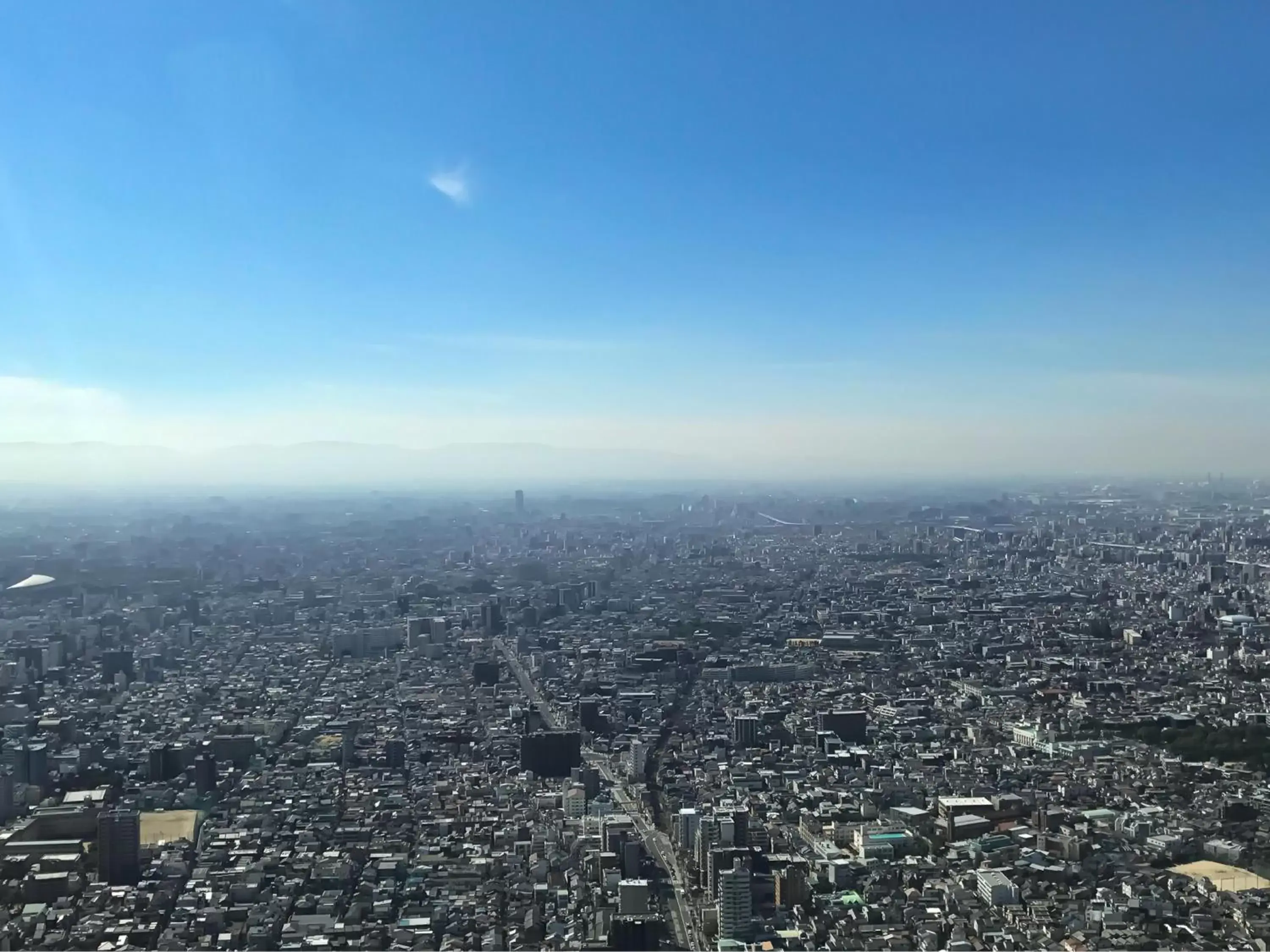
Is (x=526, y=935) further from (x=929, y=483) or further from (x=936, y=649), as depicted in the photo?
(x=929, y=483)

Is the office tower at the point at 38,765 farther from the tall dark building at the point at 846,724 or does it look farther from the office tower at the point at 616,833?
the tall dark building at the point at 846,724

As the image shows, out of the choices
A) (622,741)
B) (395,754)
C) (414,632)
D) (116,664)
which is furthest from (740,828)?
(414,632)

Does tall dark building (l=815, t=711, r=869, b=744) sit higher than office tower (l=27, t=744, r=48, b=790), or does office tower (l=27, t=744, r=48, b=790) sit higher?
office tower (l=27, t=744, r=48, b=790)

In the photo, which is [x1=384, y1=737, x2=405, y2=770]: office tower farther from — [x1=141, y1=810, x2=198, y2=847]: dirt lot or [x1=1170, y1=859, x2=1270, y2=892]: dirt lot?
[x1=1170, y1=859, x2=1270, y2=892]: dirt lot

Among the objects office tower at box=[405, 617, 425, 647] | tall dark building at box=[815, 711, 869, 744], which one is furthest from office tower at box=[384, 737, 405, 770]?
office tower at box=[405, 617, 425, 647]

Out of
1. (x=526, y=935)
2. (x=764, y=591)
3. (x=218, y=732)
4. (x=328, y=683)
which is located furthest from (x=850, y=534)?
(x=526, y=935)

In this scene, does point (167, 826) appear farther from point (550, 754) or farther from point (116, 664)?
point (116, 664)
